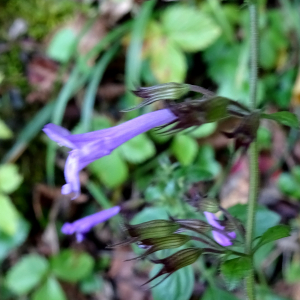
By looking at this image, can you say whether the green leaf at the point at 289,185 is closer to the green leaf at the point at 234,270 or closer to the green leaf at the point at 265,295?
the green leaf at the point at 265,295

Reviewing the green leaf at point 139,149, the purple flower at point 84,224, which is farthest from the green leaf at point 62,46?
the purple flower at point 84,224

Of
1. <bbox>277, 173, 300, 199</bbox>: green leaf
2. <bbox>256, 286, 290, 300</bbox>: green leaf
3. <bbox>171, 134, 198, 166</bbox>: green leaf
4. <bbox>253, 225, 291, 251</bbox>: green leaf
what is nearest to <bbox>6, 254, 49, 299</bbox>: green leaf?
<bbox>171, 134, 198, 166</bbox>: green leaf

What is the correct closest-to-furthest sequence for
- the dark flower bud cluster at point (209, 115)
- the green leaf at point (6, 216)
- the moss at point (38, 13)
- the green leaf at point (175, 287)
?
the dark flower bud cluster at point (209, 115) < the green leaf at point (175, 287) < the green leaf at point (6, 216) < the moss at point (38, 13)

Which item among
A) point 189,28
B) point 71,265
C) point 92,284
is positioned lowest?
point 92,284

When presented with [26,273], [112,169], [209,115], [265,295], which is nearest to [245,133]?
[209,115]

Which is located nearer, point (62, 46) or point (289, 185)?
point (289, 185)

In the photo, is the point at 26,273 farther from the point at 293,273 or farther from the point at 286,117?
the point at 286,117
